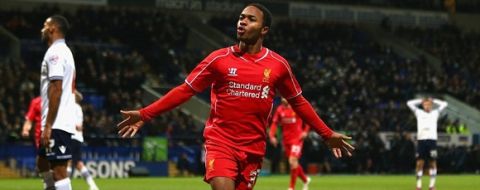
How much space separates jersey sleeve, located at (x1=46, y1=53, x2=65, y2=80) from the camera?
10789mm

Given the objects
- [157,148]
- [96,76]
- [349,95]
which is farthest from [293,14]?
[157,148]

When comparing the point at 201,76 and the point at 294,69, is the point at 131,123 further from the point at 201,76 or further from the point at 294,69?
the point at 294,69

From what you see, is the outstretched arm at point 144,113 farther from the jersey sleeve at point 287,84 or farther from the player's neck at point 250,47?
the jersey sleeve at point 287,84

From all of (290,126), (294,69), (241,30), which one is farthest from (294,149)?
(294,69)

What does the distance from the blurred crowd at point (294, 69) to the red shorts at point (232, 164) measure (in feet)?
69.9

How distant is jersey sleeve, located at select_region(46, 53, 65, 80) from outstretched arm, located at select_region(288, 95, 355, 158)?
2.97 m

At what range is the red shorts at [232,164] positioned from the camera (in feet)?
28.3

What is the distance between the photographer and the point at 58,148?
1089 cm

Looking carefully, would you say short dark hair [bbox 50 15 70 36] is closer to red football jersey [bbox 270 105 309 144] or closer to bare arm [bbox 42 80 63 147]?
bare arm [bbox 42 80 63 147]

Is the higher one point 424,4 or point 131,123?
point 424,4

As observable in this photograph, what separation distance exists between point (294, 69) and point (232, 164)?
116ft

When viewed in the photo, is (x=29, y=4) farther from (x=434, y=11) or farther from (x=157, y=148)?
(x=434, y=11)

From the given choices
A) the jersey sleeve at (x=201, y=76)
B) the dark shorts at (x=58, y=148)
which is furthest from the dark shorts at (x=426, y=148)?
the jersey sleeve at (x=201, y=76)

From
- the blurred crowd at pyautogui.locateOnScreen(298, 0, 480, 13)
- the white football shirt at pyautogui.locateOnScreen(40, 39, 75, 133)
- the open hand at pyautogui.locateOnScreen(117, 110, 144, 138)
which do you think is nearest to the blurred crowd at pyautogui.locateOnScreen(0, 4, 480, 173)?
the blurred crowd at pyautogui.locateOnScreen(298, 0, 480, 13)
